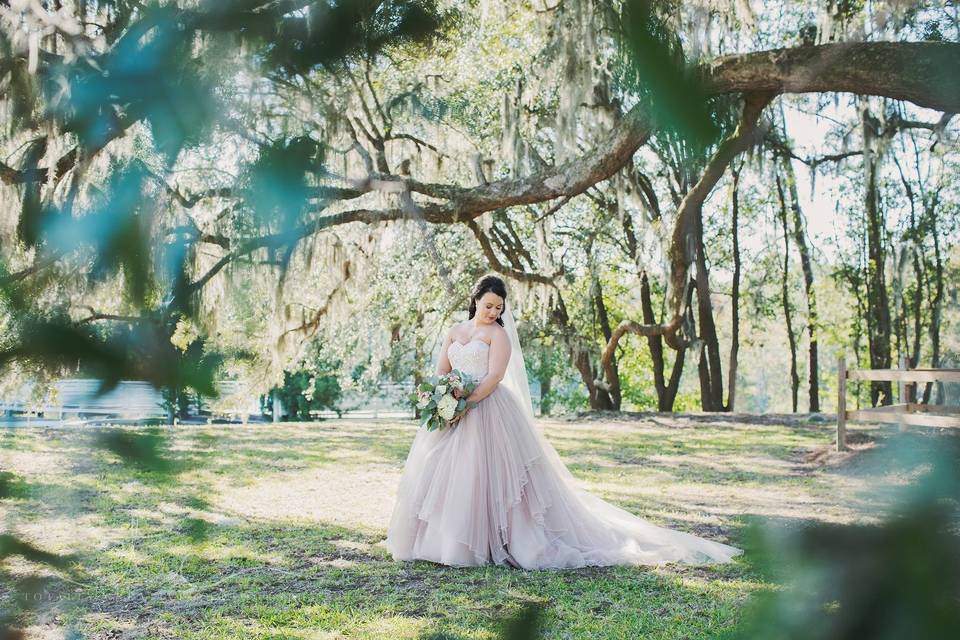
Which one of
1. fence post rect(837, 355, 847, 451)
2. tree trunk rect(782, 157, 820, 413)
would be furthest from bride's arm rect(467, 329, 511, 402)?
tree trunk rect(782, 157, 820, 413)

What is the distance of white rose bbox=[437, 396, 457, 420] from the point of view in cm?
494

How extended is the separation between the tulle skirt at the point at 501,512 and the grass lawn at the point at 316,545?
153 mm

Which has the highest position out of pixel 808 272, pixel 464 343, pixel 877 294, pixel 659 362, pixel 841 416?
pixel 808 272

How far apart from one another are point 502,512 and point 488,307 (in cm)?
130

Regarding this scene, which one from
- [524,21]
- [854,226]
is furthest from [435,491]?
[854,226]

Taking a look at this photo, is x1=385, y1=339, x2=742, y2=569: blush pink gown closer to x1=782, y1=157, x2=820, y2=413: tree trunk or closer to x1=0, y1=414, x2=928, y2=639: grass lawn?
x1=0, y1=414, x2=928, y2=639: grass lawn

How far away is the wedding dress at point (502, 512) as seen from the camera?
4715 millimetres

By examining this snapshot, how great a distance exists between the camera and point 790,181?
1521cm

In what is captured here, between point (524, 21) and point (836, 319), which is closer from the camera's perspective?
point (524, 21)

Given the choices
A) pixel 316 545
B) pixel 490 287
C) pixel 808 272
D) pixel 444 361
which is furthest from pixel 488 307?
pixel 808 272

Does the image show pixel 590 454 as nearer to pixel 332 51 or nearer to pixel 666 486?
pixel 666 486

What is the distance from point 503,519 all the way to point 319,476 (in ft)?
12.3

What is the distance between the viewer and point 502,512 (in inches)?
187

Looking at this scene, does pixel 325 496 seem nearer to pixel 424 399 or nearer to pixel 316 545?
pixel 316 545
